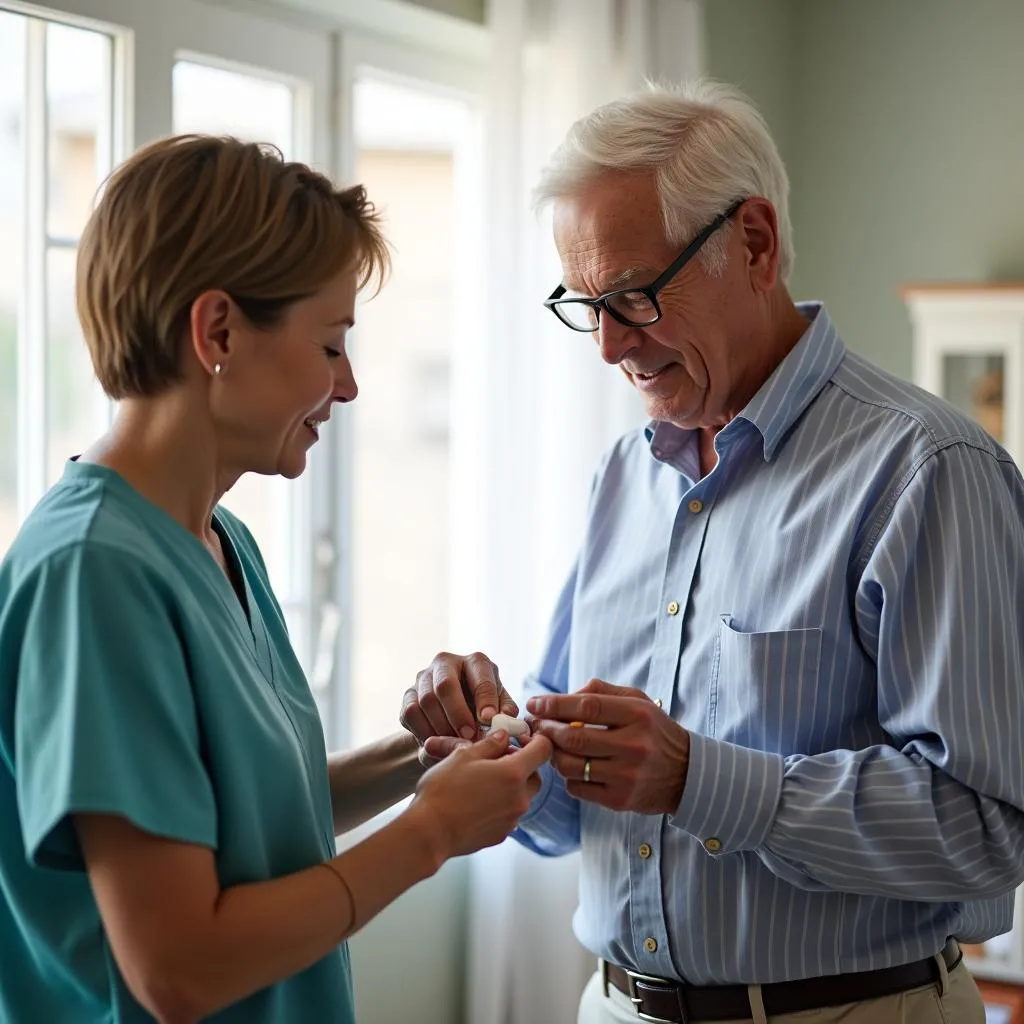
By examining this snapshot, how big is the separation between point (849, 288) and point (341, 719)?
212cm

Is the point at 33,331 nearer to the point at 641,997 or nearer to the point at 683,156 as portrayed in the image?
the point at 683,156

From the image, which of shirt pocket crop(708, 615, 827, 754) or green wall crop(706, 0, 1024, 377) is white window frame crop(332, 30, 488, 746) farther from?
shirt pocket crop(708, 615, 827, 754)

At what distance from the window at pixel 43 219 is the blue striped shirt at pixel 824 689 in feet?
3.22

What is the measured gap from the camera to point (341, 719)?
2623mm

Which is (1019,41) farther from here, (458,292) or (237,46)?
(237,46)

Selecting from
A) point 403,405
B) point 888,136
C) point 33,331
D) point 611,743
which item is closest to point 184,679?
point 611,743

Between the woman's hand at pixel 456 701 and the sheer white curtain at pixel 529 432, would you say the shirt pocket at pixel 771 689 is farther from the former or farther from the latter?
the sheer white curtain at pixel 529 432

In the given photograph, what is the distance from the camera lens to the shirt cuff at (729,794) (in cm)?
131

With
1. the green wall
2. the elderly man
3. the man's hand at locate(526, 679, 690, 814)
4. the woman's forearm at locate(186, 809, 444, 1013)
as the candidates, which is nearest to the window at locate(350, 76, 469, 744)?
the green wall

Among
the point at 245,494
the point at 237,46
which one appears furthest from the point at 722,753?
the point at 237,46

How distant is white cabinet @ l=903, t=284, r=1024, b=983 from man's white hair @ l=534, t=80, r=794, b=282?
194 centimetres

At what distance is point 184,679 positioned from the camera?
3.21ft

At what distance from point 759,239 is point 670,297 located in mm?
135

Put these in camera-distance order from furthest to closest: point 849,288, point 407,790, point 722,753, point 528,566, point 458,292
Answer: point 849,288
point 458,292
point 528,566
point 407,790
point 722,753
